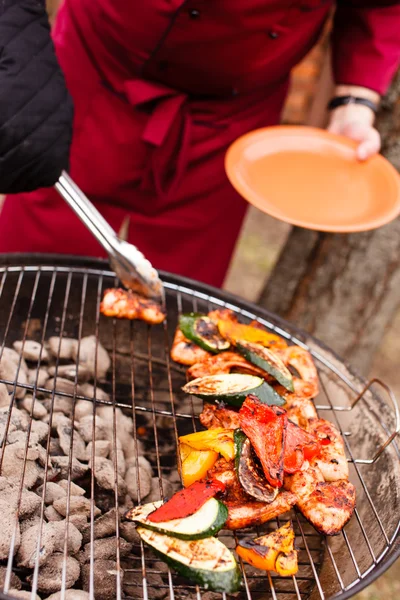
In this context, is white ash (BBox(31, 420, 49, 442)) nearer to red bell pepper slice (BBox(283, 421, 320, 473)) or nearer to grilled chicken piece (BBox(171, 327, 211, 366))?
grilled chicken piece (BBox(171, 327, 211, 366))

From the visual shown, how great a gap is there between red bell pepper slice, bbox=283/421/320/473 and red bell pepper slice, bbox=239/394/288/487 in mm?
46

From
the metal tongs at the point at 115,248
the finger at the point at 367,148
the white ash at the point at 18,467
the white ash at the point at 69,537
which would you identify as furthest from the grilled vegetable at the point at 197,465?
the finger at the point at 367,148

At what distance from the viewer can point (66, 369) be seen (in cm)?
239

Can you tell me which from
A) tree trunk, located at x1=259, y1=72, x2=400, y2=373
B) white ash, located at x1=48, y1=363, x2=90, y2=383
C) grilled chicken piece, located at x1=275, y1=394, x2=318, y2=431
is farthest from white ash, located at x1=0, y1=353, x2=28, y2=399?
tree trunk, located at x1=259, y1=72, x2=400, y2=373

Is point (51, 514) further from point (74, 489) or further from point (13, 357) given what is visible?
point (13, 357)

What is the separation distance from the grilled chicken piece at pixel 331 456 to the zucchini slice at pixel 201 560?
501 mm

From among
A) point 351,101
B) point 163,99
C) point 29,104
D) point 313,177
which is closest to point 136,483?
point 29,104

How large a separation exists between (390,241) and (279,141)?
1.01 meters

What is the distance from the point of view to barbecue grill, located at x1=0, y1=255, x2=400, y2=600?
5.86 ft

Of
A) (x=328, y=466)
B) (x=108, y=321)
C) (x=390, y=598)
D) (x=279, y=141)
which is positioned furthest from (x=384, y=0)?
(x=390, y=598)

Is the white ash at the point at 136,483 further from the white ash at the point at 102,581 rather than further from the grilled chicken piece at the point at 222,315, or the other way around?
the grilled chicken piece at the point at 222,315

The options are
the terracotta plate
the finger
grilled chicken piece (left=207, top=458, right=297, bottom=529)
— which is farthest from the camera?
the finger

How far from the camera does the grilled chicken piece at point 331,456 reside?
1.87 metres

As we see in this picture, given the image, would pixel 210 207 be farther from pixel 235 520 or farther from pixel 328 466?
pixel 235 520
